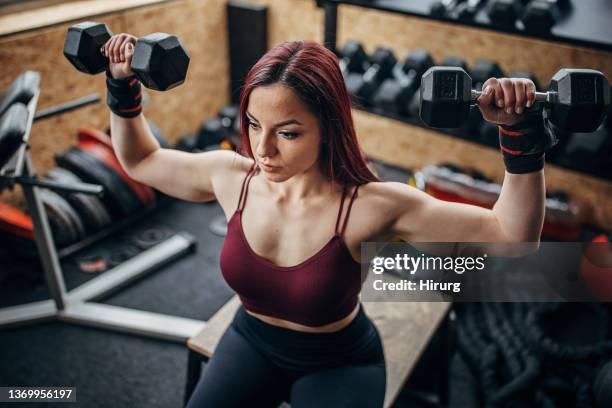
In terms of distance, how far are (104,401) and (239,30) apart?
2.51 m

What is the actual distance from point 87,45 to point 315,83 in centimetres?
54

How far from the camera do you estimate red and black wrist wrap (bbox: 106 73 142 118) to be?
1.29 meters

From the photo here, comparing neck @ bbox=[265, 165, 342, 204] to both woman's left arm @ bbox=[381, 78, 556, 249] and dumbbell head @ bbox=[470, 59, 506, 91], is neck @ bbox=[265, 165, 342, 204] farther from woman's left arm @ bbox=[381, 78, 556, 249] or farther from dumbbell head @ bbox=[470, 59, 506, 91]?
dumbbell head @ bbox=[470, 59, 506, 91]

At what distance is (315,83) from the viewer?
1.12 meters

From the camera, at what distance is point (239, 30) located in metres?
3.60

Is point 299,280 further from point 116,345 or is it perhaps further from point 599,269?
point 599,269

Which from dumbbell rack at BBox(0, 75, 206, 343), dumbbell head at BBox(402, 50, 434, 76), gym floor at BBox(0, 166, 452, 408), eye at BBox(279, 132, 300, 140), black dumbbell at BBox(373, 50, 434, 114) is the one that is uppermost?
eye at BBox(279, 132, 300, 140)

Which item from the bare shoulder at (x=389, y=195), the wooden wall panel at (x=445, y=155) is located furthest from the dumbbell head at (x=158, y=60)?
the wooden wall panel at (x=445, y=155)

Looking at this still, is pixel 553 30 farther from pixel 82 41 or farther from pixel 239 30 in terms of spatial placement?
pixel 239 30

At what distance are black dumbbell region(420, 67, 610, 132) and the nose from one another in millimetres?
320

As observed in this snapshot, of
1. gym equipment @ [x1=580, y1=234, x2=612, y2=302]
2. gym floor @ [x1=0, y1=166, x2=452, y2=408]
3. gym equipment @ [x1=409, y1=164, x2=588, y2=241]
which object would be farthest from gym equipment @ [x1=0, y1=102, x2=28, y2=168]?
gym equipment @ [x1=580, y1=234, x2=612, y2=302]

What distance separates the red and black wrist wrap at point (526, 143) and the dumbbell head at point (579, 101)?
3cm

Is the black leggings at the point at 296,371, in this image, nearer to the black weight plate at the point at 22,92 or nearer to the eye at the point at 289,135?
the eye at the point at 289,135

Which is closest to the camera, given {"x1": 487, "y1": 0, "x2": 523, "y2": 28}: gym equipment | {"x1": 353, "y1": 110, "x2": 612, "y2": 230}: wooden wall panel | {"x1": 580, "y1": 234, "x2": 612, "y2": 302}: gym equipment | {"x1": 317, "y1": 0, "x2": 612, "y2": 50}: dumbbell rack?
{"x1": 317, "y1": 0, "x2": 612, "y2": 50}: dumbbell rack
